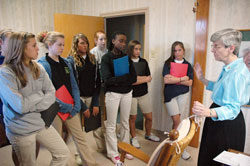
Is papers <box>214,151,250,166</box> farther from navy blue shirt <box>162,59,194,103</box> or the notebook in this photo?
navy blue shirt <box>162,59,194,103</box>

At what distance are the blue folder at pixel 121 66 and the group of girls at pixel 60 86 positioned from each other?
62 mm

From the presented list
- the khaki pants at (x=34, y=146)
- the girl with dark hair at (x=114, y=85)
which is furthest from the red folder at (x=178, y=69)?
the khaki pants at (x=34, y=146)

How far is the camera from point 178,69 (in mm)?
2527

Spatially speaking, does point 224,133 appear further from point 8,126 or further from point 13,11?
point 13,11

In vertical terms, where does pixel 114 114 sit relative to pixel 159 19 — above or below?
below

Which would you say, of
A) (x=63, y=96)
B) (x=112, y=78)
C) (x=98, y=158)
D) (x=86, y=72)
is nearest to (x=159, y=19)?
(x=112, y=78)

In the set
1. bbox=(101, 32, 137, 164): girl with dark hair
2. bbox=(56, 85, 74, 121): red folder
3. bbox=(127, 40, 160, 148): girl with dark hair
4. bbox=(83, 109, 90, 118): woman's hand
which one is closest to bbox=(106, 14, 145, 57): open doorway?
bbox=(127, 40, 160, 148): girl with dark hair

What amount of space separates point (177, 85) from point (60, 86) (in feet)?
4.90

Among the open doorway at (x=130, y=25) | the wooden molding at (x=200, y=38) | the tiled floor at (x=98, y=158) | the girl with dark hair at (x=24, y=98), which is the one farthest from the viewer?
the open doorway at (x=130, y=25)

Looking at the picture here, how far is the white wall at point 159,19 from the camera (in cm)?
242

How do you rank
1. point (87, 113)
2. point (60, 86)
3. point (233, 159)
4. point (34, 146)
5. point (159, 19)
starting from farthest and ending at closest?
1. point (159, 19)
2. point (87, 113)
3. point (60, 86)
4. point (34, 146)
5. point (233, 159)

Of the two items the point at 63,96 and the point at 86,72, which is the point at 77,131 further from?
the point at 86,72

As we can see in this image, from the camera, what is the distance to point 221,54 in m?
1.31

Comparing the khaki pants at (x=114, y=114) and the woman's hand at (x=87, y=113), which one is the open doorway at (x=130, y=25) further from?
the woman's hand at (x=87, y=113)
